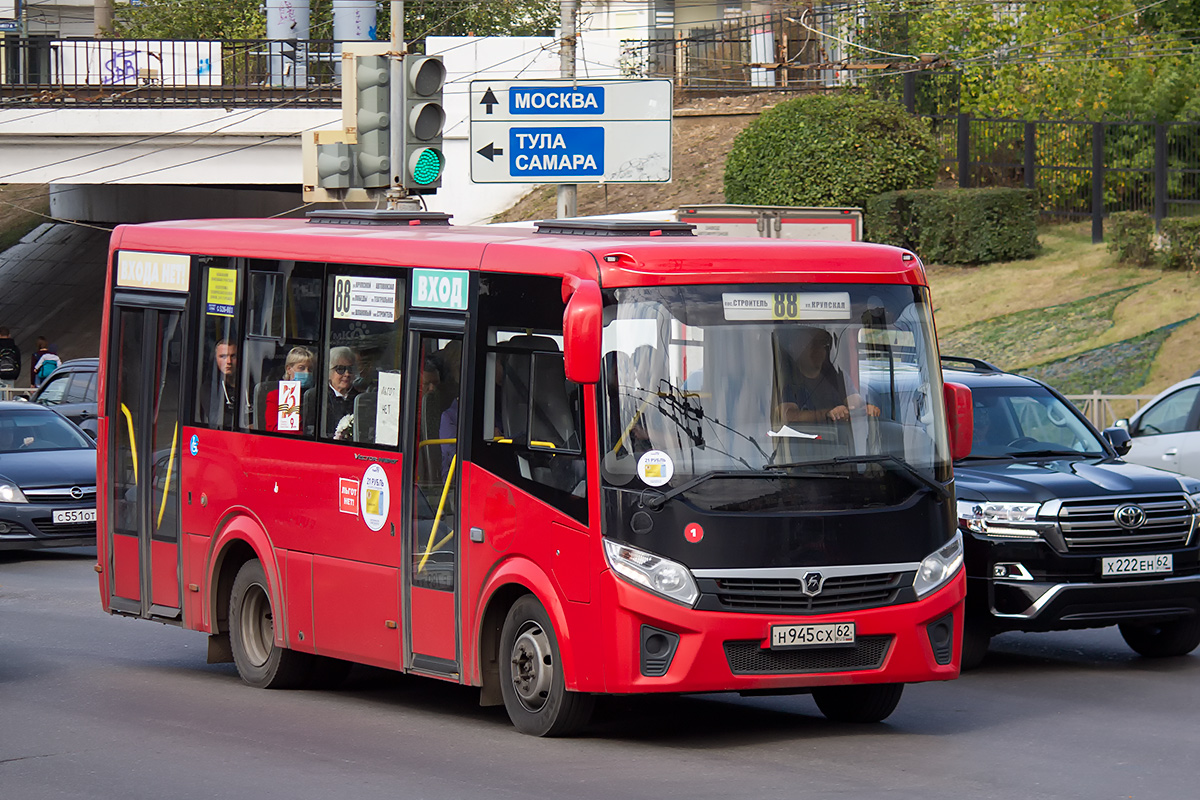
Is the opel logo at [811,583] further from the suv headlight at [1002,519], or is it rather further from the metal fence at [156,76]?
the metal fence at [156,76]

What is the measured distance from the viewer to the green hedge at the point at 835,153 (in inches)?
1323

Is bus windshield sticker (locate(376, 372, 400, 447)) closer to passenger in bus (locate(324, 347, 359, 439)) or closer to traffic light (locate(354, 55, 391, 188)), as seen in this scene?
passenger in bus (locate(324, 347, 359, 439))

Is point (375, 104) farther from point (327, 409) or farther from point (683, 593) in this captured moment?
point (683, 593)

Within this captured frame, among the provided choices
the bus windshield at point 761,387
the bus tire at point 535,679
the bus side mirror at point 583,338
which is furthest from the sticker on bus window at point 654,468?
the bus tire at point 535,679

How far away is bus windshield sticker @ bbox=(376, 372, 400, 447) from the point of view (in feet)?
33.3

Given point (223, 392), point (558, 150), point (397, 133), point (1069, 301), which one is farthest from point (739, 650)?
point (1069, 301)

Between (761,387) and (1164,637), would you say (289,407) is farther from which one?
(1164,637)

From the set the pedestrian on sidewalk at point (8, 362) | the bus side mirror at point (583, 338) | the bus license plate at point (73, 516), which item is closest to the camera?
the bus side mirror at point (583, 338)

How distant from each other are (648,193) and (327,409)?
93.9ft

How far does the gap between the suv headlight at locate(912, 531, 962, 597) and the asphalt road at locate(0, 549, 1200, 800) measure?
77cm

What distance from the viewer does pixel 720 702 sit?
10742 mm

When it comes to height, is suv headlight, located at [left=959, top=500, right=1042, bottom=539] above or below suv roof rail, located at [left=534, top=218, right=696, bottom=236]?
below

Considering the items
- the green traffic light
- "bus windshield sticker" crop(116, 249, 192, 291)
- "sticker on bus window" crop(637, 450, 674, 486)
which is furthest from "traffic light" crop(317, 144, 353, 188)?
"sticker on bus window" crop(637, 450, 674, 486)

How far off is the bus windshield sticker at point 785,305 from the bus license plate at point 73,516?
36.5 ft
